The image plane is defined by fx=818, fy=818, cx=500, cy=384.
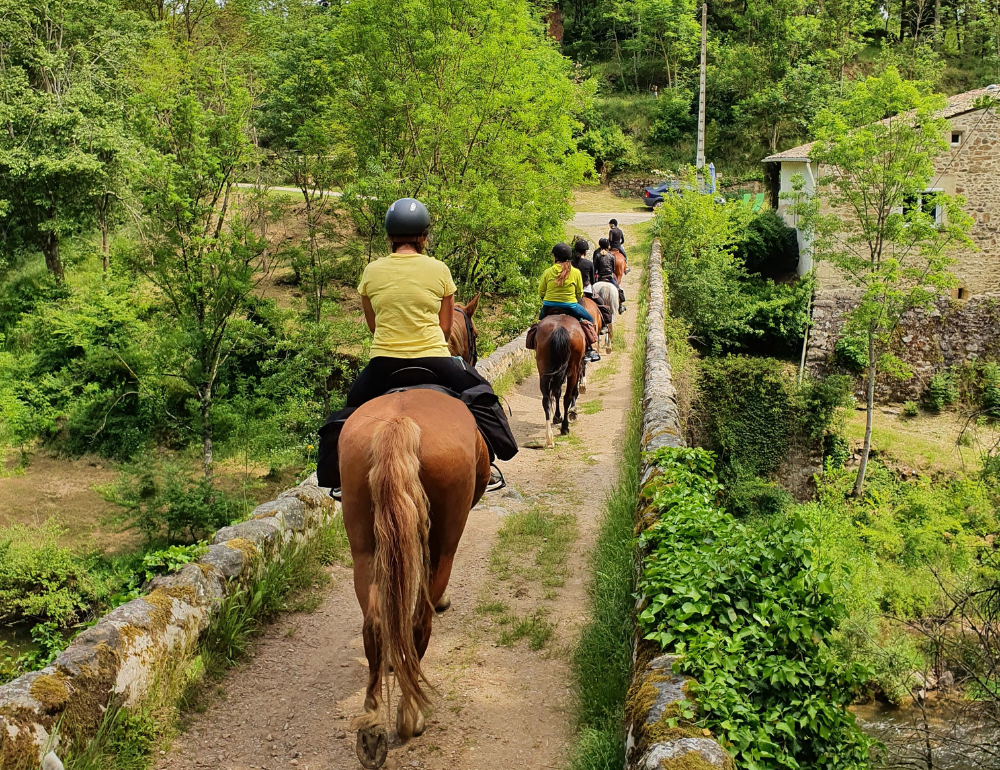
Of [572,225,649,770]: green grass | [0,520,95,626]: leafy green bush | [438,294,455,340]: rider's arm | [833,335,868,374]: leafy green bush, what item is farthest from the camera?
[833,335,868,374]: leafy green bush

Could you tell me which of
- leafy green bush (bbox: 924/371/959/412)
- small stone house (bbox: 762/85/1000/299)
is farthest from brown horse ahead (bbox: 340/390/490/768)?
leafy green bush (bbox: 924/371/959/412)

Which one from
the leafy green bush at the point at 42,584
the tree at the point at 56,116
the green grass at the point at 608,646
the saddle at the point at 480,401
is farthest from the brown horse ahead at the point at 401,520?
the tree at the point at 56,116

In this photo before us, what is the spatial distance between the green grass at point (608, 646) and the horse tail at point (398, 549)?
3.51 feet

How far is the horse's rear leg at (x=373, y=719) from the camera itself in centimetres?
437

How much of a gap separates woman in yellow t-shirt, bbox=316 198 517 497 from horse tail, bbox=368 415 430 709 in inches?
Answer: 37.3

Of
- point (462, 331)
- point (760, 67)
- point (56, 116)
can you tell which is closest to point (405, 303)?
point (462, 331)

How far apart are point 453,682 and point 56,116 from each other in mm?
27012

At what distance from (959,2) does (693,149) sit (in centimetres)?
2453

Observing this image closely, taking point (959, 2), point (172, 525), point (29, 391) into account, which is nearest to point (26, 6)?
point (29, 391)

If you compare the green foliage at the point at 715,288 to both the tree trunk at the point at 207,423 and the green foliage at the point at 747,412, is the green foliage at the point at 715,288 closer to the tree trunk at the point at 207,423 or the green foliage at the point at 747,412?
the green foliage at the point at 747,412

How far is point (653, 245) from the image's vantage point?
3284 centimetres

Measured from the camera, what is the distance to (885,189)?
2538 cm

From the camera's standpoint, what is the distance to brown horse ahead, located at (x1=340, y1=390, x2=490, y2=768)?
4.31m

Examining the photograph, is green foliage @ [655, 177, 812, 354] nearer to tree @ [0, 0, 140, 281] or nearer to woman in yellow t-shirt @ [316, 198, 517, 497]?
tree @ [0, 0, 140, 281]
